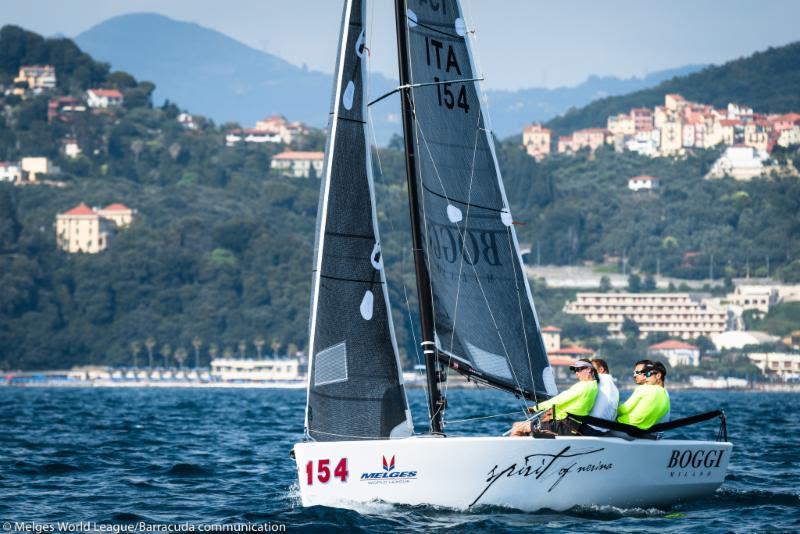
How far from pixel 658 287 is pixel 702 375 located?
4157cm

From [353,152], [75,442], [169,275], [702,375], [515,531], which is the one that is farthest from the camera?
[169,275]

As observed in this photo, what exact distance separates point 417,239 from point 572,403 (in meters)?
2.24

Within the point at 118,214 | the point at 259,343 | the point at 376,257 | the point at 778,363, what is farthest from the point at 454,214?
the point at 118,214

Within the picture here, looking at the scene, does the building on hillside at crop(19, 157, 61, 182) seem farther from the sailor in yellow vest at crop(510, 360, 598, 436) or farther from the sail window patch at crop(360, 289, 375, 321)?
the sailor in yellow vest at crop(510, 360, 598, 436)

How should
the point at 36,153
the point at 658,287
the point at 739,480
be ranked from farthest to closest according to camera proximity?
the point at 36,153 < the point at 658,287 < the point at 739,480

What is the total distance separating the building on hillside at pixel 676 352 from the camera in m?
140

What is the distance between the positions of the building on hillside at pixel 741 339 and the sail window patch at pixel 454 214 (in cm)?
13036

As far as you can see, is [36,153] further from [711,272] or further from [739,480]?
[739,480]

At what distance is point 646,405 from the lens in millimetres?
15898

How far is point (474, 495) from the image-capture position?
14898mm

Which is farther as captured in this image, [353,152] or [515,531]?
[353,152]

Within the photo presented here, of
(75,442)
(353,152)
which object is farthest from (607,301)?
(353,152)

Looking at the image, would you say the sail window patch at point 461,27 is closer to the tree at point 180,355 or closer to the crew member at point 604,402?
the crew member at point 604,402

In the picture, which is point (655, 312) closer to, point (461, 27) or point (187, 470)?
point (187, 470)
